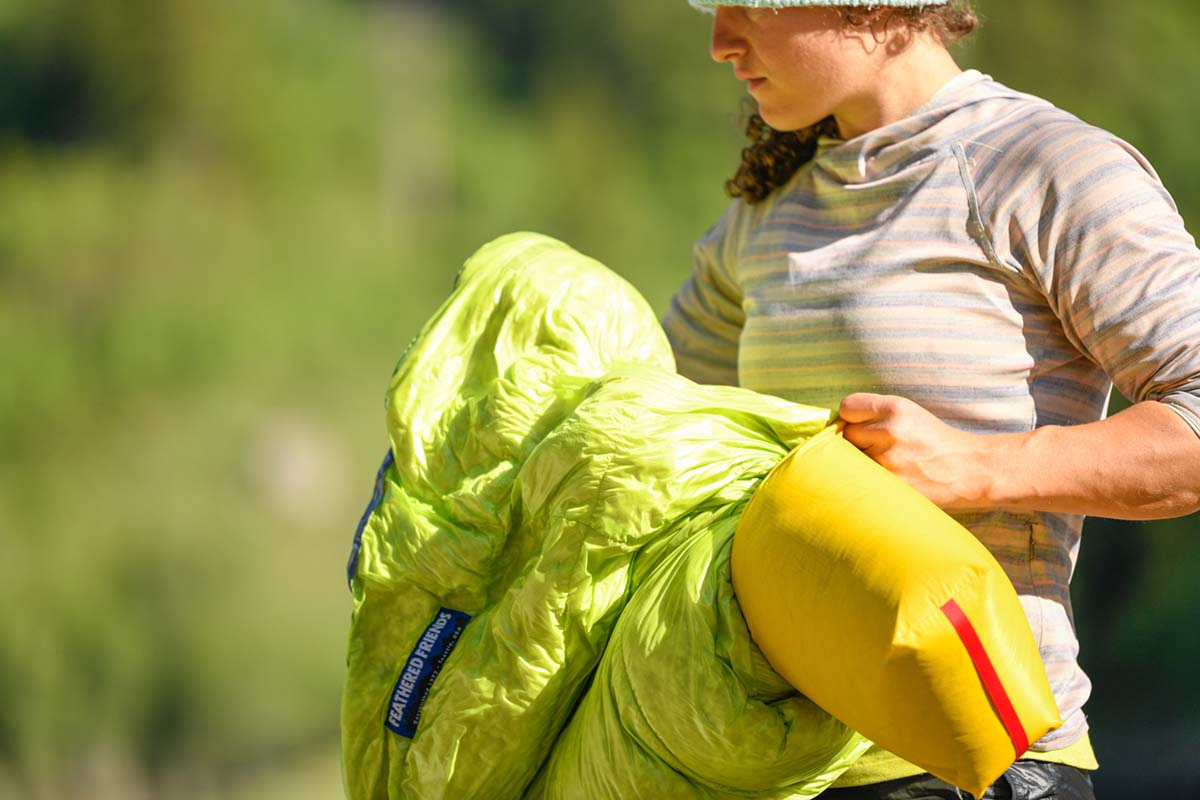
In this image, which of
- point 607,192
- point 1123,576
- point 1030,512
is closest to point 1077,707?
point 1030,512

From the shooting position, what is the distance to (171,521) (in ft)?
11.3

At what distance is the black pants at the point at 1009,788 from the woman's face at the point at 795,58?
544 millimetres

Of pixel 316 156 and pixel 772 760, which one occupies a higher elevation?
pixel 772 760

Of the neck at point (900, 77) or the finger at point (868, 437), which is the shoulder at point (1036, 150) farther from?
the finger at point (868, 437)

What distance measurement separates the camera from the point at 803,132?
3.78ft

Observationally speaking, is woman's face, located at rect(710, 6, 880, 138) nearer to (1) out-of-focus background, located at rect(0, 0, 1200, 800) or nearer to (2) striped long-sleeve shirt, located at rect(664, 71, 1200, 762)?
(2) striped long-sleeve shirt, located at rect(664, 71, 1200, 762)

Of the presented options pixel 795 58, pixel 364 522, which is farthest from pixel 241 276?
pixel 795 58

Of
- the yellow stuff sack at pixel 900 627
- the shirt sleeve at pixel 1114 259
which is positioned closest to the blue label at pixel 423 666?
the yellow stuff sack at pixel 900 627

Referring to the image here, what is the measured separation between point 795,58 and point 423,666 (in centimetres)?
58

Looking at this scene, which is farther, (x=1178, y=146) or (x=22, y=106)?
(x=22, y=106)

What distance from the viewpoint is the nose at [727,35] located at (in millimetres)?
1043

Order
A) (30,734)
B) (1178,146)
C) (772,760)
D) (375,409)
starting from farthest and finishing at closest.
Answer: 1. (375,409)
2. (30,734)
3. (1178,146)
4. (772,760)

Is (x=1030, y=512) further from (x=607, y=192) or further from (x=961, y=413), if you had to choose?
(x=607, y=192)

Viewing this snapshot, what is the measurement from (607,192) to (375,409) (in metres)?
0.92
